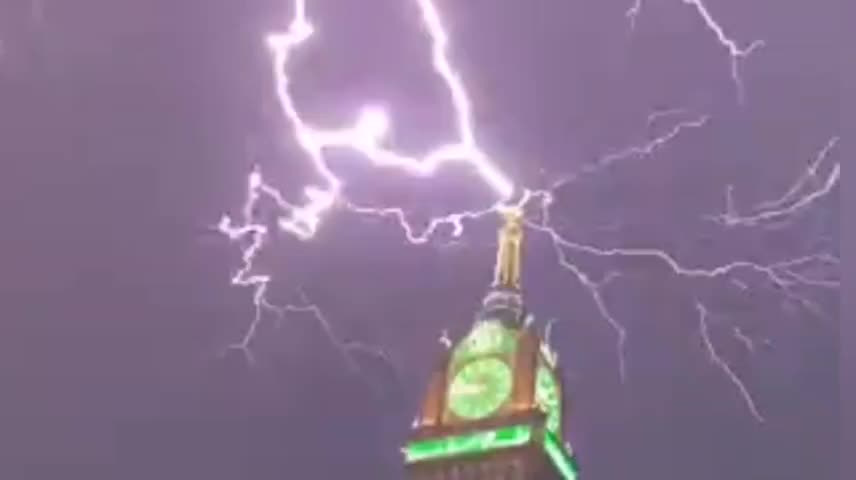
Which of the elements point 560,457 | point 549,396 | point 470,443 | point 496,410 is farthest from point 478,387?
point 560,457

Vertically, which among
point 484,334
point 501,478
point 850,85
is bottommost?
point 850,85

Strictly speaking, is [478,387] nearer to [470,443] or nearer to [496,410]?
[496,410]

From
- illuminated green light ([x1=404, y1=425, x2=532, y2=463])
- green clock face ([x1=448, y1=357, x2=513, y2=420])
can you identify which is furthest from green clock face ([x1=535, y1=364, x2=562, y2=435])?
illuminated green light ([x1=404, y1=425, x2=532, y2=463])

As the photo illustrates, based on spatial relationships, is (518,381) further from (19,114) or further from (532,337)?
(19,114)

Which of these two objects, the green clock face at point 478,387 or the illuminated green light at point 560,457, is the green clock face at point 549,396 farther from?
the green clock face at point 478,387

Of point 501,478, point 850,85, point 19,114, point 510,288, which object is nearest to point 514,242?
point 510,288
